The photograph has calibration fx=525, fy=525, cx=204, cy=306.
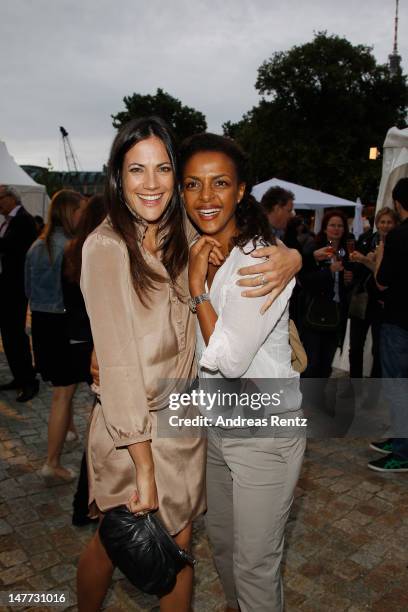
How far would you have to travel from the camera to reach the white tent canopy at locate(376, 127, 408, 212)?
6219 millimetres

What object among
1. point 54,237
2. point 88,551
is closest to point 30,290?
point 54,237

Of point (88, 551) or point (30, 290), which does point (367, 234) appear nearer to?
point (30, 290)

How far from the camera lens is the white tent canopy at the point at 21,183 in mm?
14008

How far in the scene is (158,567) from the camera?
1786 millimetres

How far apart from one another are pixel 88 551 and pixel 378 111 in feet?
133

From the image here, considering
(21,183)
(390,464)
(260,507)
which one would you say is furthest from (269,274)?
(21,183)

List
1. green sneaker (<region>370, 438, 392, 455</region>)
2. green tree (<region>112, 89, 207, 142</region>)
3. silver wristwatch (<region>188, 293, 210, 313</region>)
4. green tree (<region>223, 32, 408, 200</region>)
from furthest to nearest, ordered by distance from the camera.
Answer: green tree (<region>112, 89, 207, 142</region>) → green tree (<region>223, 32, 408, 200</region>) → green sneaker (<region>370, 438, 392, 455</region>) → silver wristwatch (<region>188, 293, 210, 313</region>)

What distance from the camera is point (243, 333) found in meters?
1.77

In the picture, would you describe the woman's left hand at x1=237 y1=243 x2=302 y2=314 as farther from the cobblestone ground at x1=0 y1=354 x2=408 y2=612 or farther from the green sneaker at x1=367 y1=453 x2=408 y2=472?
the green sneaker at x1=367 y1=453 x2=408 y2=472

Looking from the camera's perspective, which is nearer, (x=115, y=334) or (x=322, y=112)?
(x=115, y=334)

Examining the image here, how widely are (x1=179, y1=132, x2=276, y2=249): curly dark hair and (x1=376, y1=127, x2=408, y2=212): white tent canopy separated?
4.70 meters

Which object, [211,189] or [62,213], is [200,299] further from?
[62,213]

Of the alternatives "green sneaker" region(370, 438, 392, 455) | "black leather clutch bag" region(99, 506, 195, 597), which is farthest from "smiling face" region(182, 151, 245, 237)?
"green sneaker" region(370, 438, 392, 455)

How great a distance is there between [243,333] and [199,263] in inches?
14.5
